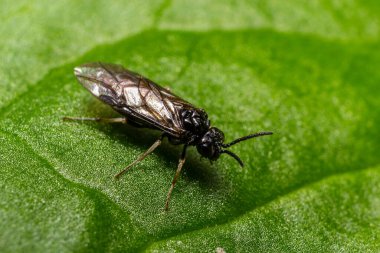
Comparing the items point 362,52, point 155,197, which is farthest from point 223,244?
point 362,52

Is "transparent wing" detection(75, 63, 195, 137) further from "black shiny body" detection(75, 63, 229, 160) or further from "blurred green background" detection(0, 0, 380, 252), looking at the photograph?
"blurred green background" detection(0, 0, 380, 252)

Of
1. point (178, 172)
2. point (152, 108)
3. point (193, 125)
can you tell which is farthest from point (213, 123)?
point (178, 172)

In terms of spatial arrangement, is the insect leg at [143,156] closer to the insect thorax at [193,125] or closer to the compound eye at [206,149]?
the insect thorax at [193,125]

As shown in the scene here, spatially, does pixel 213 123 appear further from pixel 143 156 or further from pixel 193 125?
pixel 143 156

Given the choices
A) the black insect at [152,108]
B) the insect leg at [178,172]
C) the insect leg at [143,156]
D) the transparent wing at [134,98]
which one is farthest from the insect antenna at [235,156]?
the insect leg at [143,156]

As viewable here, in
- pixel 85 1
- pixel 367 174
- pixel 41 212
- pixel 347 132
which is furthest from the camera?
pixel 85 1

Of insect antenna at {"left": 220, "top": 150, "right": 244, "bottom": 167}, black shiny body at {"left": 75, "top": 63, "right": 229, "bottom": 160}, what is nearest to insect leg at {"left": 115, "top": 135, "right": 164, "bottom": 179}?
black shiny body at {"left": 75, "top": 63, "right": 229, "bottom": 160}

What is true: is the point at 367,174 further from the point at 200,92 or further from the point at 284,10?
the point at 284,10
